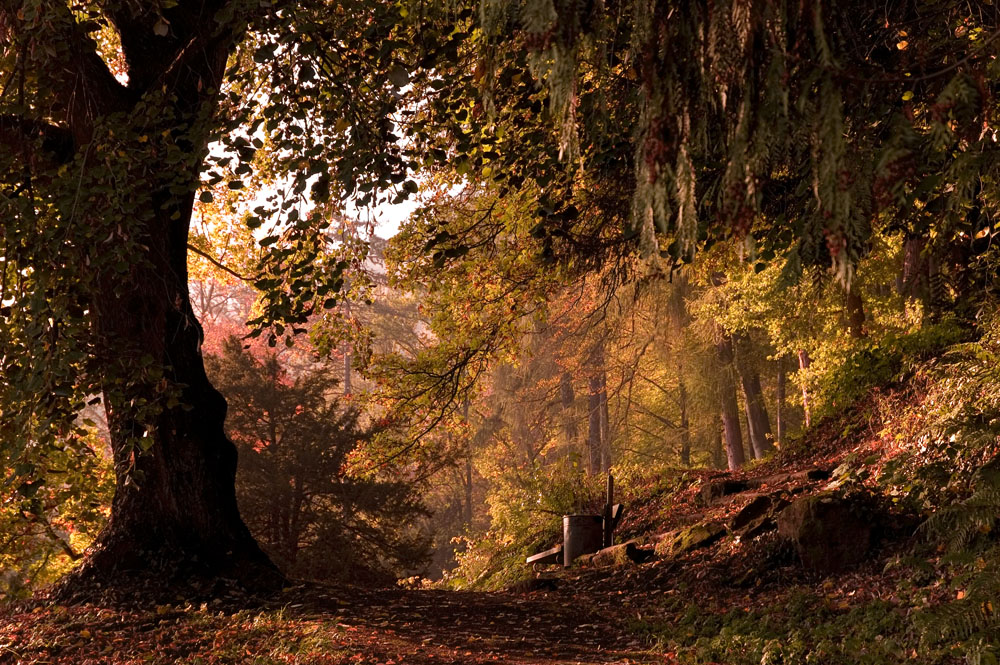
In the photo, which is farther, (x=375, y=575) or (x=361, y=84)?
(x=375, y=575)

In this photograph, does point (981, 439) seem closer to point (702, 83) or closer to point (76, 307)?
point (702, 83)

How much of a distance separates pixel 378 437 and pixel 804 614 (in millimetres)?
5281

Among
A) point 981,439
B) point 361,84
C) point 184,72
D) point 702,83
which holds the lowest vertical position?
point 981,439

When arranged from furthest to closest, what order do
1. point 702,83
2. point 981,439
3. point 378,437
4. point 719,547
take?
1. point 378,437
2. point 719,547
3. point 981,439
4. point 702,83

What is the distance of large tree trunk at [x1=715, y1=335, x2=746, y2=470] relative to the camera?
17219mm

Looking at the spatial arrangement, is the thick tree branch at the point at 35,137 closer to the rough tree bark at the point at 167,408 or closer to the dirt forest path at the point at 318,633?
the rough tree bark at the point at 167,408

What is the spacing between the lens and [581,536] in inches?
427

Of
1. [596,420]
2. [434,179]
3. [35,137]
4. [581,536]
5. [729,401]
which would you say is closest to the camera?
[35,137]

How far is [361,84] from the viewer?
17.3ft

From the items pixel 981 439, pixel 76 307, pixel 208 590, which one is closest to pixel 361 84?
pixel 76 307

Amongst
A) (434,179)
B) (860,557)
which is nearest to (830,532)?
(860,557)

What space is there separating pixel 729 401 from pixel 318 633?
1350 centimetres

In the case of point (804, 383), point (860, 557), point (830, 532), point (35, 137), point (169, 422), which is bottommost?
point (860, 557)

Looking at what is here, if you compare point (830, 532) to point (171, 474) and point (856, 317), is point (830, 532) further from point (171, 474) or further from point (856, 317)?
point (856, 317)
